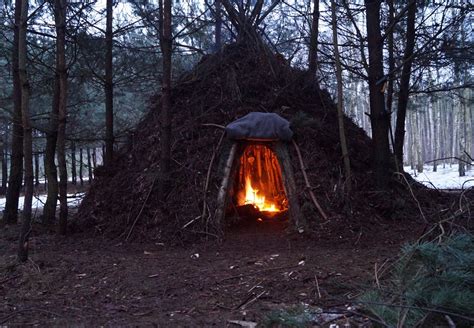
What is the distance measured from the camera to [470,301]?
267 centimetres

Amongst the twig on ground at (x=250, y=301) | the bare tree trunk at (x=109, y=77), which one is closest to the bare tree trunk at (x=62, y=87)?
the bare tree trunk at (x=109, y=77)

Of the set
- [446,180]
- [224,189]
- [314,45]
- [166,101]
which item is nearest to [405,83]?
[314,45]

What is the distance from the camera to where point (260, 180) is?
9453 millimetres

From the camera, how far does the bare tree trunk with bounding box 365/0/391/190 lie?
740cm

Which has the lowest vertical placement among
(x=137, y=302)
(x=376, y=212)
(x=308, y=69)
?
(x=137, y=302)

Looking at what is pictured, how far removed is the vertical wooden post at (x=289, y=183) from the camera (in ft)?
23.0

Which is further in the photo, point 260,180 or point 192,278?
point 260,180

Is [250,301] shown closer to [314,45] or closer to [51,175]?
[314,45]

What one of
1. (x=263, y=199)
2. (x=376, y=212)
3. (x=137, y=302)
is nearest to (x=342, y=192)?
(x=376, y=212)

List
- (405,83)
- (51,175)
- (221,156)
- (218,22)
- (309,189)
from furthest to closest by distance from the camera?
(405,83), (218,22), (51,175), (221,156), (309,189)

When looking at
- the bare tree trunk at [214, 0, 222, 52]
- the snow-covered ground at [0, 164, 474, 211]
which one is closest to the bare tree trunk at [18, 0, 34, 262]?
the snow-covered ground at [0, 164, 474, 211]

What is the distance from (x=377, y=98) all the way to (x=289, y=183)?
2198mm

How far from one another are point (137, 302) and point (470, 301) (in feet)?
10.1

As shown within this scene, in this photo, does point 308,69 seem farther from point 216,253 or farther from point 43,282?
point 43,282
